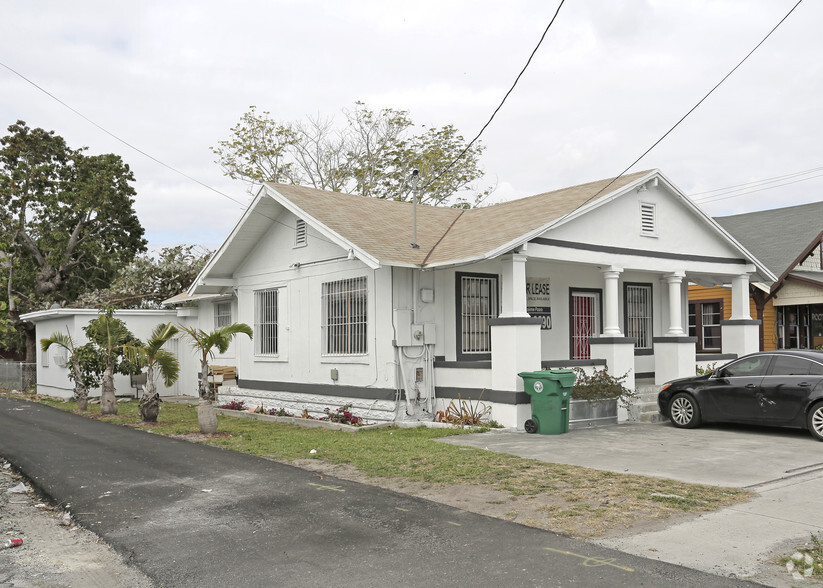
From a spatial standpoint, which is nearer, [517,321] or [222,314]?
[517,321]

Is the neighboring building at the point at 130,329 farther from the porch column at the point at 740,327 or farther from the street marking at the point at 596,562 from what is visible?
the street marking at the point at 596,562

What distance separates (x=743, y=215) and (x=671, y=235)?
628 inches

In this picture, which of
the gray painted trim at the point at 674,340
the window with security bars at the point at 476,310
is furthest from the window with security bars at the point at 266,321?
the gray painted trim at the point at 674,340

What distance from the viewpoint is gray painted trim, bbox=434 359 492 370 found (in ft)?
46.8

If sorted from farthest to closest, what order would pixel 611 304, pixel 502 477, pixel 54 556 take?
pixel 611 304
pixel 502 477
pixel 54 556

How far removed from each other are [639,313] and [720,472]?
10.1 m

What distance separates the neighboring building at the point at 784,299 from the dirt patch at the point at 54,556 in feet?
68.1

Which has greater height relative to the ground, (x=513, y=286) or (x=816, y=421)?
(x=513, y=286)

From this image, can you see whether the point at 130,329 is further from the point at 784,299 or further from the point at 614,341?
the point at 784,299

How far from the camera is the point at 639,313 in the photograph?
63.5ft

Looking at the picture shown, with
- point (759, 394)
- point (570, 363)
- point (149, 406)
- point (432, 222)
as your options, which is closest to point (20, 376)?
point (149, 406)

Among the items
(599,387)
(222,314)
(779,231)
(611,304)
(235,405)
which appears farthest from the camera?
(779,231)

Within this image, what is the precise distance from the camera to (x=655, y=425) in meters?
14.7

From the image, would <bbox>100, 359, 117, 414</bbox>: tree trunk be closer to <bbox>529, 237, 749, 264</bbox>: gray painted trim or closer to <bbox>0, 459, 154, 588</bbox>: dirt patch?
<bbox>0, 459, 154, 588</bbox>: dirt patch
